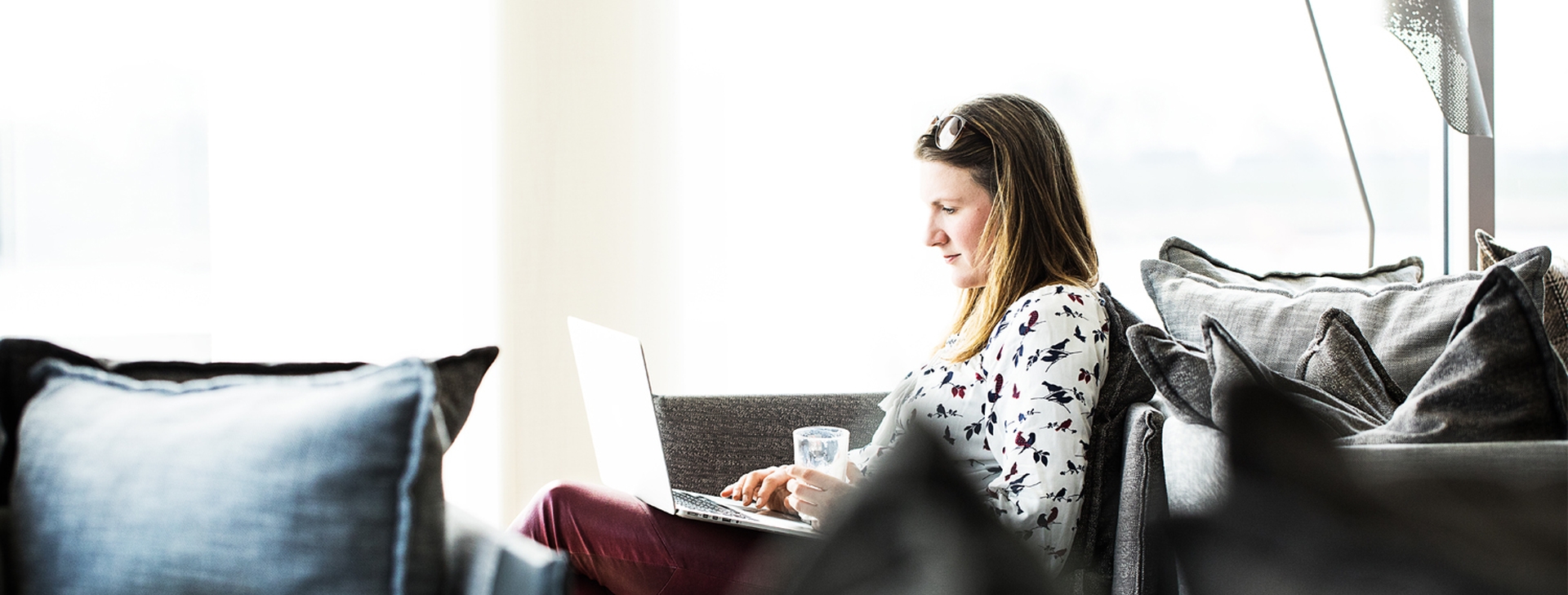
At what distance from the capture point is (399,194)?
235 centimetres

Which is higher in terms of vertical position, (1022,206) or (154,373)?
(1022,206)

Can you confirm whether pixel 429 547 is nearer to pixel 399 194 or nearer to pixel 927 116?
pixel 399 194

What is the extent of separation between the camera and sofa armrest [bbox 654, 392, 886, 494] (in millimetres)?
1753

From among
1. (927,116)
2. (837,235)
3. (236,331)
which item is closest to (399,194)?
(236,331)

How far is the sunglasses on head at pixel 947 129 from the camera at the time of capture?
4.86 ft

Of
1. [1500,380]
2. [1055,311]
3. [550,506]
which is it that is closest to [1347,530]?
[1500,380]

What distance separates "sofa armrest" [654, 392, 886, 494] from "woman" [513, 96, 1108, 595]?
0.72 feet

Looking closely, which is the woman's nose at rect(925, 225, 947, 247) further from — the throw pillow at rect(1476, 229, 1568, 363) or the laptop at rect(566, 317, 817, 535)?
Answer: the throw pillow at rect(1476, 229, 1568, 363)

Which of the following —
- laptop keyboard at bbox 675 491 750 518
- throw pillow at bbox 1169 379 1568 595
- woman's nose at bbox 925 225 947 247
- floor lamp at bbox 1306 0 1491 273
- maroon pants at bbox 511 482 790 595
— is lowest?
maroon pants at bbox 511 482 790 595

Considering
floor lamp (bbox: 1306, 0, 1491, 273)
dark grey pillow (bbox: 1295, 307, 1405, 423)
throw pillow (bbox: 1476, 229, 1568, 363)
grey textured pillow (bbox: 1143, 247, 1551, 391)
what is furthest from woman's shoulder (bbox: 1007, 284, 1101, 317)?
floor lamp (bbox: 1306, 0, 1491, 273)

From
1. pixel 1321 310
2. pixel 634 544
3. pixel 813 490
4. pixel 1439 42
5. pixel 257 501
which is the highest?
pixel 1439 42

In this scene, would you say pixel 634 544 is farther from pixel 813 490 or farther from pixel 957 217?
pixel 957 217

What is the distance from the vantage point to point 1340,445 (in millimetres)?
818

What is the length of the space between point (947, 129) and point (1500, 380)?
2.68 feet
